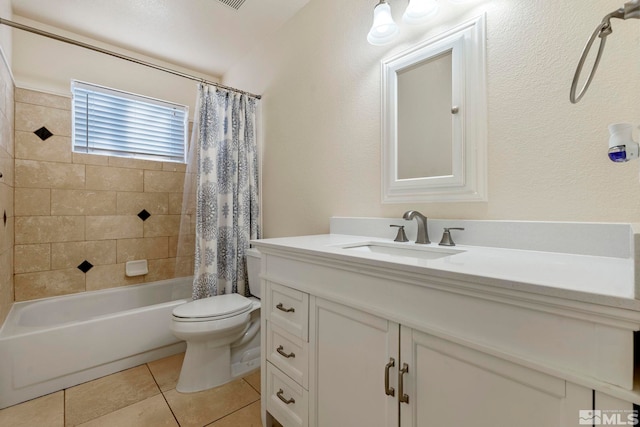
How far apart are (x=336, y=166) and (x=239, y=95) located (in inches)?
44.4

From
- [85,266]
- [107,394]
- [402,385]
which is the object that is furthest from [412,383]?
[85,266]

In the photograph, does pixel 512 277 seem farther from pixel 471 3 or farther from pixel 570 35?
pixel 471 3

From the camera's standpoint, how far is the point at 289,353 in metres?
1.14

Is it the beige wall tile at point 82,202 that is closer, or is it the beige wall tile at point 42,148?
the beige wall tile at point 42,148

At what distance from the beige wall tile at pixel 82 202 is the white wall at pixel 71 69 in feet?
2.56

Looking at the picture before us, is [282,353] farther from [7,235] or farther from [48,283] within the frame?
[48,283]

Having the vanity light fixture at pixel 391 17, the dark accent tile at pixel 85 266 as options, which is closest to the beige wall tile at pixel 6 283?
the dark accent tile at pixel 85 266

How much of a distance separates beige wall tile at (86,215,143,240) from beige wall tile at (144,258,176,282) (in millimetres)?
293

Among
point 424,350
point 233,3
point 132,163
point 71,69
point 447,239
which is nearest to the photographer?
point 424,350

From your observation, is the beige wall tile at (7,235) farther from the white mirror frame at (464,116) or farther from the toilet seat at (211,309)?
the white mirror frame at (464,116)

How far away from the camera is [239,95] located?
7.17 ft

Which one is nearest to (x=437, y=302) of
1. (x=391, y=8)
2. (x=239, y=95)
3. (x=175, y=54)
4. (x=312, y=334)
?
(x=312, y=334)

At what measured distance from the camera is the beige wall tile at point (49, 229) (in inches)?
78.1

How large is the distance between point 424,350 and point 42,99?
2.96 m
